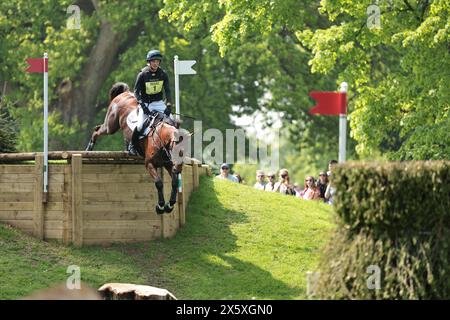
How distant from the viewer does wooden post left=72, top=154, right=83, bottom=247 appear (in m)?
17.3

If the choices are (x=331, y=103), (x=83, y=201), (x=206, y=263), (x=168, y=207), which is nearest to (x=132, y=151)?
(x=83, y=201)

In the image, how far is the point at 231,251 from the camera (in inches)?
682

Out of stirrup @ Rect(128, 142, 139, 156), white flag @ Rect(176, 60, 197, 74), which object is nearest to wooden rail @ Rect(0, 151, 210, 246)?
stirrup @ Rect(128, 142, 139, 156)

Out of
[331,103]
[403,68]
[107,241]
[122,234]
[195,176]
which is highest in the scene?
[403,68]

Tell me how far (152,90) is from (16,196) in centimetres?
284

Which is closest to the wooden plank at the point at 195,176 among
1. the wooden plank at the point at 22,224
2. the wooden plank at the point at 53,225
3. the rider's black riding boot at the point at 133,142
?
the rider's black riding boot at the point at 133,142

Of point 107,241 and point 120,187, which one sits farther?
point 120,187

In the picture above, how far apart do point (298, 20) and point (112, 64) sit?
528 inches

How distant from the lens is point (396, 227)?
1210 centimetres

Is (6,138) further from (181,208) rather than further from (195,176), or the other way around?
(195,176)

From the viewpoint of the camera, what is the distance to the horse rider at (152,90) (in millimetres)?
17500

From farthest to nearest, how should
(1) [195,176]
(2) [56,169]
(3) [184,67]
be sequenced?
1. (1) [195,176]
2. (3) [184,67]
3. (2) [56,169]

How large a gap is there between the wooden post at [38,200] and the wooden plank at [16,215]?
0.38 feet

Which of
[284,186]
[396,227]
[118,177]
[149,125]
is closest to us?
[396,227]
